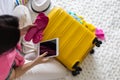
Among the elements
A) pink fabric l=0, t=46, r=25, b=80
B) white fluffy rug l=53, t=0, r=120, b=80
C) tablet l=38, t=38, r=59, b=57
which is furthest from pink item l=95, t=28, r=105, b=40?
pink fabric l=0, t=46, r=25, b=80

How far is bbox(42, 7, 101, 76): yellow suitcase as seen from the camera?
3.94 ft

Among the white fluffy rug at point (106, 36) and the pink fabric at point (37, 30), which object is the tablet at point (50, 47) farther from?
the white fluffy rug at point (106, 36)

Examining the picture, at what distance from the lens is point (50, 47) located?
1187mm

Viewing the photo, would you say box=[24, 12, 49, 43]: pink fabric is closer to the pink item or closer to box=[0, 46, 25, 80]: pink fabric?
box=[0, 46, 25, 80]: pink fabric

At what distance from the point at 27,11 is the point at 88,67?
1.56ft

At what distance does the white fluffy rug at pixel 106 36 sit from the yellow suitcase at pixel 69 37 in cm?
12

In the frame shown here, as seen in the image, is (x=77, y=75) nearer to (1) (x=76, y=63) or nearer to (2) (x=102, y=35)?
(1) (x=76, y=63)

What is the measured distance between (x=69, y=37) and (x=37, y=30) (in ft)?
0.65

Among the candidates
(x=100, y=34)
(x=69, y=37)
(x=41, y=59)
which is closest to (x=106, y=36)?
(x=100, y=34)

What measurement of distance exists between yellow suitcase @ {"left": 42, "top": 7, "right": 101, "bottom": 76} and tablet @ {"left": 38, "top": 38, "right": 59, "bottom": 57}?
0.07ft

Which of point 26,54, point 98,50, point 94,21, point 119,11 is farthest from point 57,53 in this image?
point 119,11

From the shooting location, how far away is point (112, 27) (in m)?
1.43

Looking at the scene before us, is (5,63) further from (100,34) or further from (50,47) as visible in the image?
(100,34)

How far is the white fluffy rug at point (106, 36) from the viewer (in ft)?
4.28
